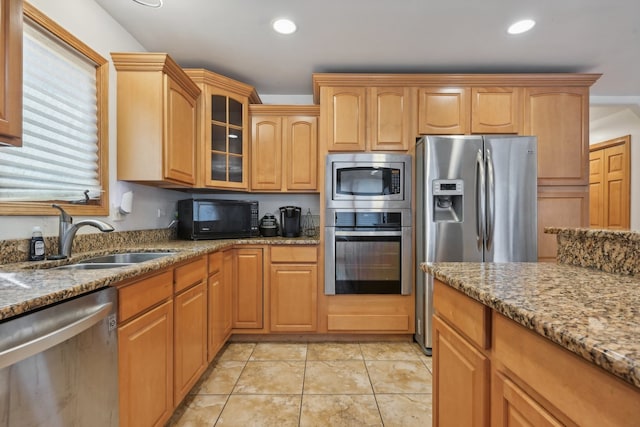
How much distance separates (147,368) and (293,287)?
1.33m

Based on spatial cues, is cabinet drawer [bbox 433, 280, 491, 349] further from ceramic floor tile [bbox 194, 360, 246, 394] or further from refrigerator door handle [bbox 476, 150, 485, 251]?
ceramic floor tile [bbox 194, 360, 246, 394]

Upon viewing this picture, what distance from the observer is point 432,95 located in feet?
8.05

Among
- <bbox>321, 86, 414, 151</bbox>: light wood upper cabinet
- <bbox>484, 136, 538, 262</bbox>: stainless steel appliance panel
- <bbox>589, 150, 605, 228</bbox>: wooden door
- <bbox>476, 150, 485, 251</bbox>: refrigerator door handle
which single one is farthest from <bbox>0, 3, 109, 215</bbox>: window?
<bbox>589, 150, 605, 228</bbox>: wooden door

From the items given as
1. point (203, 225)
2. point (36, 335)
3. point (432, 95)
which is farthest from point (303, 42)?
point (36, 335)

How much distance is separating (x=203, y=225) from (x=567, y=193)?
3161 mm

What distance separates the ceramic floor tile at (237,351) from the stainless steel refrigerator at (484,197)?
142 cm

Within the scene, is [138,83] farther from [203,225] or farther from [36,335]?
[36,335]

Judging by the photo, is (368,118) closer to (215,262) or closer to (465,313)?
(215,262)

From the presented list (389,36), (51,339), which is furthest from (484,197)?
(51,339)

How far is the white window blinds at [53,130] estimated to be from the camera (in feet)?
4.45

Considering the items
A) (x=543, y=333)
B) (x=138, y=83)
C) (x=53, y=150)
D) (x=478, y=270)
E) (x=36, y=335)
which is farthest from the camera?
(x=138, y=83)

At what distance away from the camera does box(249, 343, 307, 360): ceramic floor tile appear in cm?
224

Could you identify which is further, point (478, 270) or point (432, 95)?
point (432, 95)

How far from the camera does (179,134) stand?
2.13 meters
